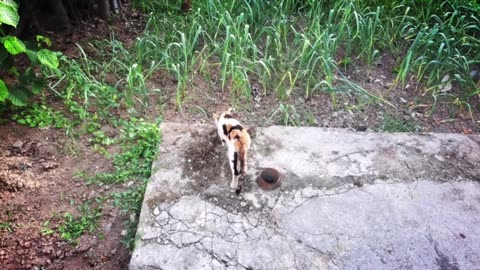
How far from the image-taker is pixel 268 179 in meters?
2.41

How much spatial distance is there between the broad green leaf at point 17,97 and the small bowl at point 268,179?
173cm

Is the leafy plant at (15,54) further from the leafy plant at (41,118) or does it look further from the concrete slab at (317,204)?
the concrete slab at (317,204)

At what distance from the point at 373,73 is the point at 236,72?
138 cm

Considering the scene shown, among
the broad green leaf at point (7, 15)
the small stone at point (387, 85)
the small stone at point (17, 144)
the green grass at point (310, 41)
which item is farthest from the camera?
the small stone at point (387, 85)

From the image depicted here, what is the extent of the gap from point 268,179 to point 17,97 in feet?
6.01

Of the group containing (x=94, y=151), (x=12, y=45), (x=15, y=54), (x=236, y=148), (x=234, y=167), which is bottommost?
(x=94, y=151)

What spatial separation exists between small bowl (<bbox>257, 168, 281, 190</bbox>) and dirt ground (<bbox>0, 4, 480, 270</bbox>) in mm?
726

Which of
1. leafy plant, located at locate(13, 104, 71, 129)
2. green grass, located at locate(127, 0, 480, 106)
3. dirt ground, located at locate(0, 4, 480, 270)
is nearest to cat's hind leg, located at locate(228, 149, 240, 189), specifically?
dirt ground, located at locate(0, 4, 480, 270)

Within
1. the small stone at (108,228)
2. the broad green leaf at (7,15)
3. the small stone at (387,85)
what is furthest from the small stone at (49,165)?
the small stone at (387,85)

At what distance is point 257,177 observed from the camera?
2443mm

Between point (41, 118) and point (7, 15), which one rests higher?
point (7, 15)

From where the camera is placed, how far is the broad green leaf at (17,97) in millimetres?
2719

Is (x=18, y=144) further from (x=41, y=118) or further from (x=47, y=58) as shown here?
(x=47, y=58)

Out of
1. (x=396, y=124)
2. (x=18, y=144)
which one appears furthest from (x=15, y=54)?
(x=396, y=124)
